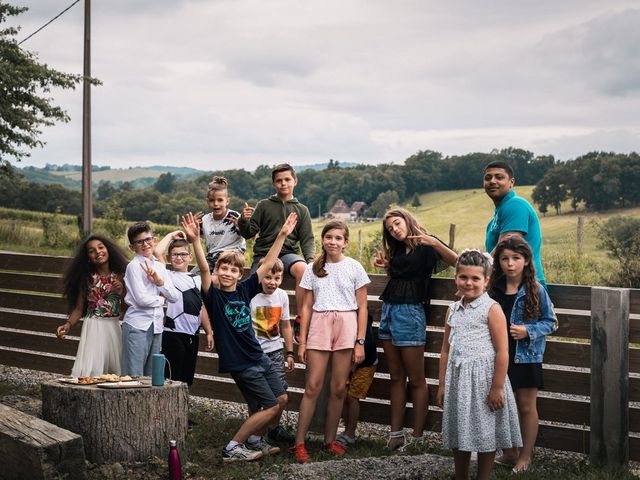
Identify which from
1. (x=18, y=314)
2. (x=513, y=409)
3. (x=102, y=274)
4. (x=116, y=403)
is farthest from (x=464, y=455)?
(x=18, y=314)

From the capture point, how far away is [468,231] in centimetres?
7075

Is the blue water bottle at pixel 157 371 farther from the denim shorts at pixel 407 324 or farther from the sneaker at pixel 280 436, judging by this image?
the denim shorts at pixel 407 324

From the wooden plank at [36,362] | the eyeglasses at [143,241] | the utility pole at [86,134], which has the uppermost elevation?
the utility pole at [86,134]

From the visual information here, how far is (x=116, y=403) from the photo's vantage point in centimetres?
638

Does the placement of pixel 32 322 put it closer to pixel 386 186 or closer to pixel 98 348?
pixel 98 348

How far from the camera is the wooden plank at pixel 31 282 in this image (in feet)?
33.2

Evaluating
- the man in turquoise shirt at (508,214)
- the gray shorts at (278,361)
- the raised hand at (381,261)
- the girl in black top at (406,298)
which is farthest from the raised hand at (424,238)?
the gray shorts at (278,361)

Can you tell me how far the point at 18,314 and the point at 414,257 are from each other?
594cm

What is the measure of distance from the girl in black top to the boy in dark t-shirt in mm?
845

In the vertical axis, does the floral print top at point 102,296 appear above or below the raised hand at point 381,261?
below

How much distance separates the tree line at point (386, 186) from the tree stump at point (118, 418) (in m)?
36.9

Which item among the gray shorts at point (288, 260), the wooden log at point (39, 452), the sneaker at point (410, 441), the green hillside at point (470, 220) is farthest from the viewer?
the green hillside at point (470, 220)

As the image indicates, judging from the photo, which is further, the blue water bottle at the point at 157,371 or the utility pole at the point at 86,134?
the utility pole at the point at 86,134

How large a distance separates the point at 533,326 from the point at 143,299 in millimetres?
3202
